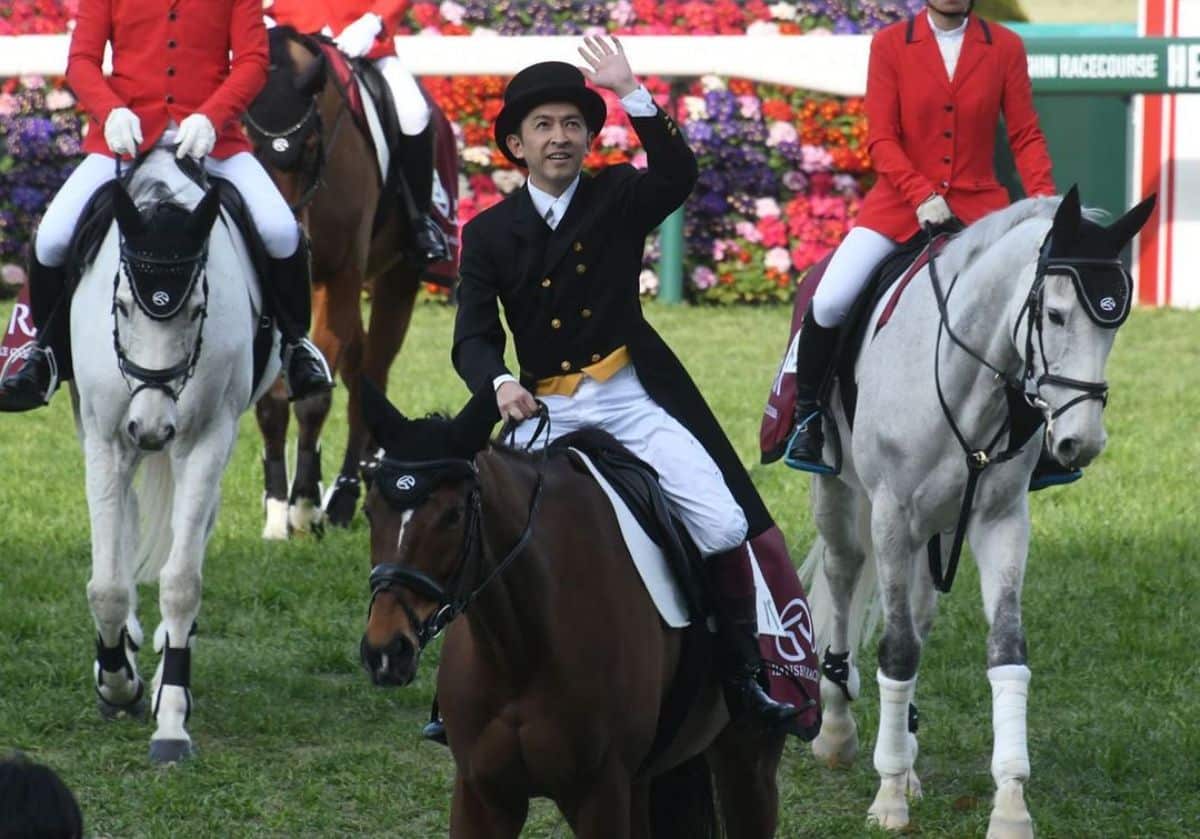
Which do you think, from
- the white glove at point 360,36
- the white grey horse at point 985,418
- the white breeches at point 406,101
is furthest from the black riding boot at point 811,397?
the white glove at point 360,36

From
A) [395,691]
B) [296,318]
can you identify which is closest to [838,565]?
[395,691]

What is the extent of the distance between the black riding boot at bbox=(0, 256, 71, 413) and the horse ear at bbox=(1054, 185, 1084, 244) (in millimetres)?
3338

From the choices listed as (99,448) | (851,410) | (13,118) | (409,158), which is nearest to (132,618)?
(99,448)

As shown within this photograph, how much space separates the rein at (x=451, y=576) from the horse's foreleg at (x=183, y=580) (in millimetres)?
2763

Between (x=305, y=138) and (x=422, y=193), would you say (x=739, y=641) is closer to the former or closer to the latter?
(x=305, y=138)

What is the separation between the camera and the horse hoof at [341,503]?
10.6 meters

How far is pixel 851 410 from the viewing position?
725 cm

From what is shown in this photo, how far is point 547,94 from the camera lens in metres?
5.27

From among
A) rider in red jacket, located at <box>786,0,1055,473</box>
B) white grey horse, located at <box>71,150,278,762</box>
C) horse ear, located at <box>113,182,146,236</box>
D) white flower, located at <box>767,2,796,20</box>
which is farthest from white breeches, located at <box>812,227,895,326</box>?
white flower, located at <box>767,2,796,20</box>

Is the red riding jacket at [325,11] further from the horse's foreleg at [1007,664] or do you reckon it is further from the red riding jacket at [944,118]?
the horse's foreleg at [1007,664]

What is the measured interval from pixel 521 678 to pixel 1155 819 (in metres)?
2.74

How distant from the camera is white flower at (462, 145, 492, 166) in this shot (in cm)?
1752

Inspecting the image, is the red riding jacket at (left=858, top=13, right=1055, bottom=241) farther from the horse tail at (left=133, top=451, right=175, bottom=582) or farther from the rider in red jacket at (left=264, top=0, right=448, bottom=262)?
the rider in red jacket at (left=264, top=0, right=448, bottom=262)

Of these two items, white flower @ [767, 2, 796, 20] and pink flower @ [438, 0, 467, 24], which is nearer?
pink flower @ [438, 0, 467, 24]
